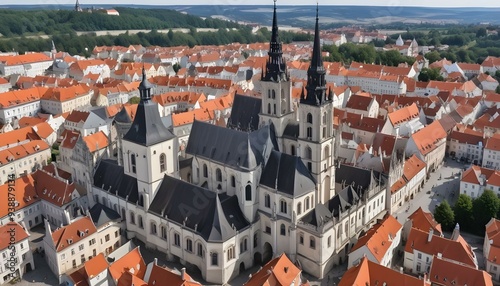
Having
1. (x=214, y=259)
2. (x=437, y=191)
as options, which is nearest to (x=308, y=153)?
(x=214, y=259)

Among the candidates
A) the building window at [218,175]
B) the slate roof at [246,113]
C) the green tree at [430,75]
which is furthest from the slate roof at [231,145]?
the green tree at [430,75]

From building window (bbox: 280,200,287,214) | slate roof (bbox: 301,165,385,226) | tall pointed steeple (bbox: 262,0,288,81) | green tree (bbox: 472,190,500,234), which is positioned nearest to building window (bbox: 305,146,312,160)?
slate roof (bbox: 301,165,385,226)

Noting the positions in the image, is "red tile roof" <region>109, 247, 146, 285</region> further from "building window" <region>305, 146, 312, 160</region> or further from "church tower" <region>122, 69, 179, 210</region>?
"building window" <region>305, 146, 312, 160</region>

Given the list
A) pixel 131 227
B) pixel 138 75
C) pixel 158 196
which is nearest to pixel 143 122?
pixel 158 196

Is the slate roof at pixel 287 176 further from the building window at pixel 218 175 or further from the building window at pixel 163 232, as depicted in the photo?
the building window at pixel 163 232

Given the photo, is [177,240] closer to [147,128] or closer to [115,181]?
[115,181]

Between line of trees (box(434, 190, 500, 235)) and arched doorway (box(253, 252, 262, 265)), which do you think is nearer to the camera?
arched doorway (box(253, 252, 262, 265))

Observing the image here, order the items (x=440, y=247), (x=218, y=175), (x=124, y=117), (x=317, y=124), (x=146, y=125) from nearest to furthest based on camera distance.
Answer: (x=440, y=247) < (x=317, y=124) < (x=146, y=125) < (x=218, y=175) < (x=124, y=117)

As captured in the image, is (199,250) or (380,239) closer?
(380,239)
